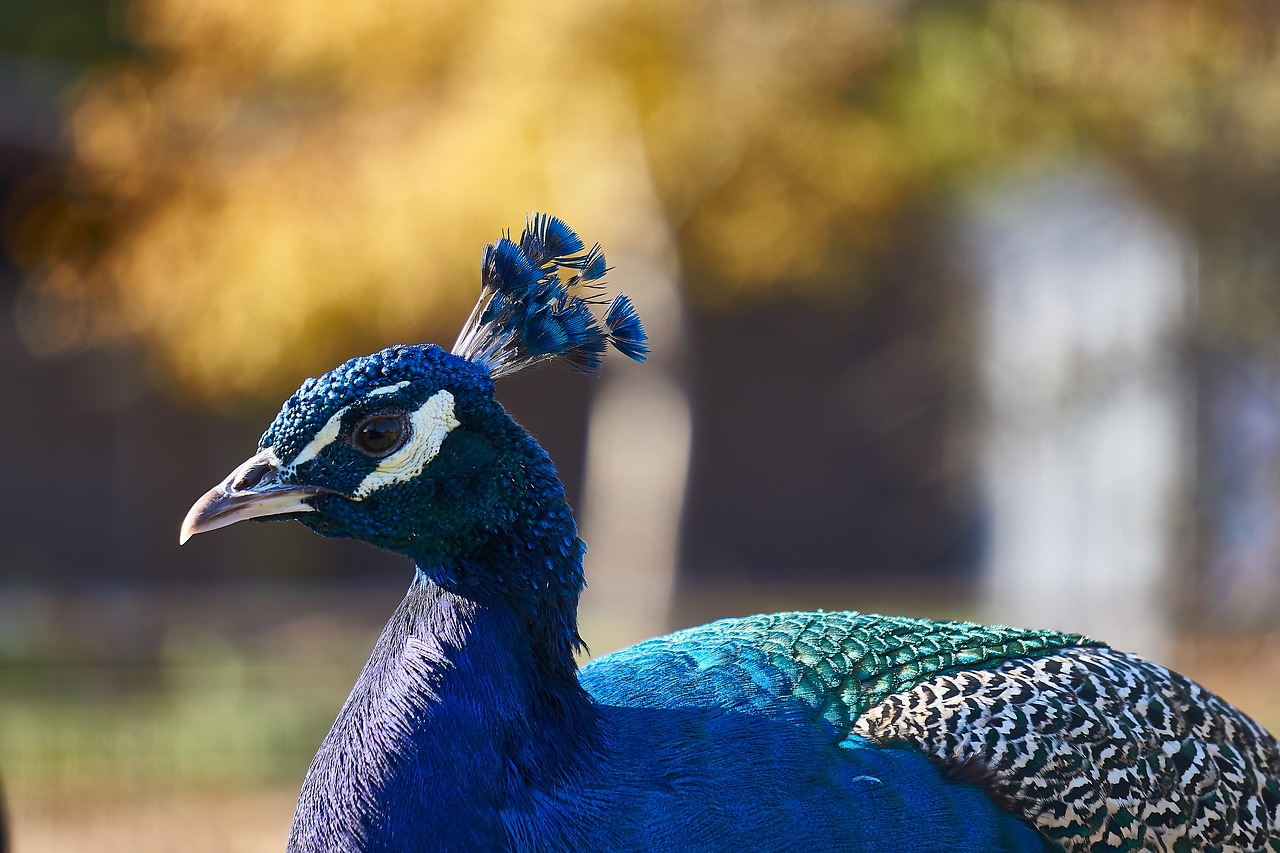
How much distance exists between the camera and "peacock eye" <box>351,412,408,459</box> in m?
2.06

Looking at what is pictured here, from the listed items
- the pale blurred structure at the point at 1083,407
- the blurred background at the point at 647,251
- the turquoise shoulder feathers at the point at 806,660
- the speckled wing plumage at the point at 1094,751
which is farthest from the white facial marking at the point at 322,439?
the pale blurred structure at the point at 1083,407

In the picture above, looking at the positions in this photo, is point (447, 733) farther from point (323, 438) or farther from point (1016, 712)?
point (1016, 712)

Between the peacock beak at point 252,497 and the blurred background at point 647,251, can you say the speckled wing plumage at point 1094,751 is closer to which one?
the peacock beak at point 252,497

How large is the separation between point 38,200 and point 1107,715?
8546mm

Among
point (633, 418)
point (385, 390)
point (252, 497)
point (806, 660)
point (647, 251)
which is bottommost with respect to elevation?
point (633, 418)

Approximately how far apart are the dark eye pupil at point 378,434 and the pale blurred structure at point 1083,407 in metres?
6.56

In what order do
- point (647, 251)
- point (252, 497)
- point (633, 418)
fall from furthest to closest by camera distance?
point (633, 418) < point (647, 251) < point (252, 497)

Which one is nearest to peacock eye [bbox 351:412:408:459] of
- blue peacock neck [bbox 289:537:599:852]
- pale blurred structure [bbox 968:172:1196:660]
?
blue peacock neck [bbox 289:537:599:852]

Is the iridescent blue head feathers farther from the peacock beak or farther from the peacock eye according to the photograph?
the peacock beak

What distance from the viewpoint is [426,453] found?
82.4 inches

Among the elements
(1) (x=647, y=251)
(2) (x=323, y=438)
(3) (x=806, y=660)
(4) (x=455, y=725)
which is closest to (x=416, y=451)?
(2) (x=323, y=438)

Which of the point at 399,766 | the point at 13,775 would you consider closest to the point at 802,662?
the point at 399,766

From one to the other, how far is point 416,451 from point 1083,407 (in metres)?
6.79

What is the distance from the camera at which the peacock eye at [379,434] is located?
6.77 ft
